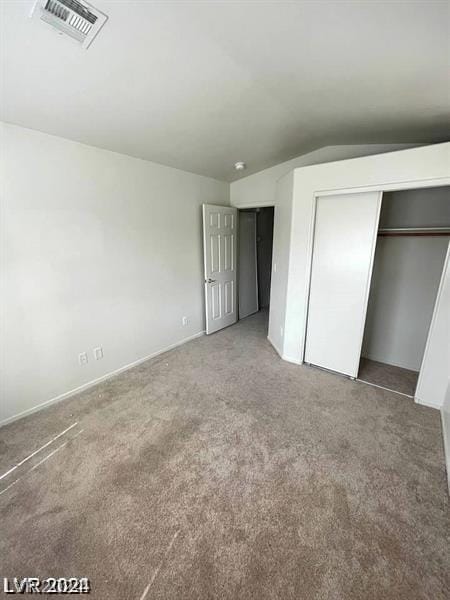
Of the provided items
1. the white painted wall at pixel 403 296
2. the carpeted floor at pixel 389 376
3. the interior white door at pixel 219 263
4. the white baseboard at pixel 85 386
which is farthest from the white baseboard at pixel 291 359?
the white baseboard at pixel 85 386

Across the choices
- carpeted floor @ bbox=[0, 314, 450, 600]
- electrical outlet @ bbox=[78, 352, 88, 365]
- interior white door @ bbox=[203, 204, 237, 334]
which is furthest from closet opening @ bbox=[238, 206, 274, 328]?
electrical outlet @ bbox=[78, 352, 88, 365]

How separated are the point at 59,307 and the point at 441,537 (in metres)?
3.05

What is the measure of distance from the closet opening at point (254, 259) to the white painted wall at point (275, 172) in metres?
0.50

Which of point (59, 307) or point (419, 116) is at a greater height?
point (419, 116)

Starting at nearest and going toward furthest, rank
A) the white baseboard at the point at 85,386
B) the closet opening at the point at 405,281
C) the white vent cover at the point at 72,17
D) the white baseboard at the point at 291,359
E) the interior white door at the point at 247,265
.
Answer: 1. the white vent cover at the point at 72,17
2. the white baseboard at the point at 85,386
3. the closet opening at the point at 405,281
4. the white baseboard at the point at 291,359
5. the interior white door at the point at 247,265

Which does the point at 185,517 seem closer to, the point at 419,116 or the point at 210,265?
the point at 210,265

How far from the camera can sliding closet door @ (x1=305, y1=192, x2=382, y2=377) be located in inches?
92.8

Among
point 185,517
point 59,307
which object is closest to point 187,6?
point 59,307

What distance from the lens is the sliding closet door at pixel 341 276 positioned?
2.36m

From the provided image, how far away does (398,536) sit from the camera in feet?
4.27

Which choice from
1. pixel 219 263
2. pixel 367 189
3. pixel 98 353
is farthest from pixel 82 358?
pixel 367 189

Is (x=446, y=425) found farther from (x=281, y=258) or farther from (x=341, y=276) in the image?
(x=281, y=258)

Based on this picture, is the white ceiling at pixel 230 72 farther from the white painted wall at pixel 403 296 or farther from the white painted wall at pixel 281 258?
the white painted wall at pixel 403 296

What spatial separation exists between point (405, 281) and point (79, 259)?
3.40 m
